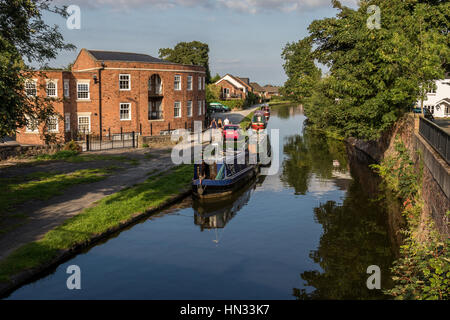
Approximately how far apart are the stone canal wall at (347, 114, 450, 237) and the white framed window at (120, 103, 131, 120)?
23782mm

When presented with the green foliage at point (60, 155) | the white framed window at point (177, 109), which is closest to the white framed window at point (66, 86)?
the green foliage at point (60, 155)

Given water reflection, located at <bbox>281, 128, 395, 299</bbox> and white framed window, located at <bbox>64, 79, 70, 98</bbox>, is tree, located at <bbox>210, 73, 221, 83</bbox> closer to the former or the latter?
white framed window, located at <bbox>64, 79, 70, 98</bbox>

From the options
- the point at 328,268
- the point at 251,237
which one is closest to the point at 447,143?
the point at 328,268

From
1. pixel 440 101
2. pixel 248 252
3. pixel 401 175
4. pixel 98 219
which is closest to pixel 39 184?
pixel 98 219

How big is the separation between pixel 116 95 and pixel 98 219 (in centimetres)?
2618

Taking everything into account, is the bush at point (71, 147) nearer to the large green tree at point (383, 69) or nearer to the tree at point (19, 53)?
the tree at point (19, 53)

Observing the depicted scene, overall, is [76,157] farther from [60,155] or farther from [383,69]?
[383,69]

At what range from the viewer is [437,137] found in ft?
53.4

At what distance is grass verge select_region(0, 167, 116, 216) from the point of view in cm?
1841

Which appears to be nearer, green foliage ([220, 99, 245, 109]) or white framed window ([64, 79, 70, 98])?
white framed window ([64, 79, 70, 98])

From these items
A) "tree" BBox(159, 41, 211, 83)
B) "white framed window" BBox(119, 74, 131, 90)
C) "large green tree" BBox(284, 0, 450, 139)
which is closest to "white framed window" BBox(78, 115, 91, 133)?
"white framed window" BBox(119, 74, 131, 90)
